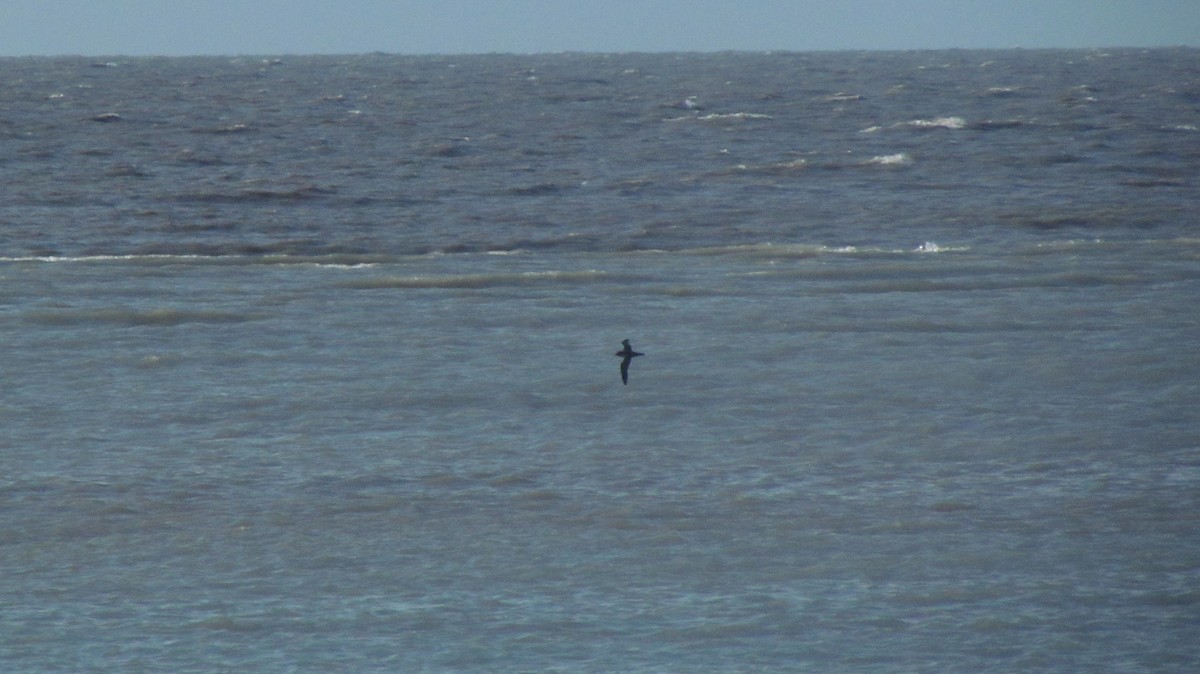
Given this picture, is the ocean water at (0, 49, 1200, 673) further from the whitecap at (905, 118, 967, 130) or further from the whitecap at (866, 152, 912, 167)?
the whitecap at (905, 118, 967, 130)

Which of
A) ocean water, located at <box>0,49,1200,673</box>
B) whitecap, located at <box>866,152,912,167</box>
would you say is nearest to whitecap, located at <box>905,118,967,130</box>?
whitecap, located at <box>866,152,912,167</box>

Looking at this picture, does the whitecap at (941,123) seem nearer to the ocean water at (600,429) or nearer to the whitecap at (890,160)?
the whitecap at (890,160)

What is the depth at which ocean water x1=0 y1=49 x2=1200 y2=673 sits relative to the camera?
7.96 metres

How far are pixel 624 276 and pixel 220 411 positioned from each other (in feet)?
24.3

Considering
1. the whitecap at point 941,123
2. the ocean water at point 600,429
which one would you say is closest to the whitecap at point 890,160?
the ocean water at point 600,429

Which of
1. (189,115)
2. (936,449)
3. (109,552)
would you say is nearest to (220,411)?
(109,552)

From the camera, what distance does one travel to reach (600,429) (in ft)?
38.5

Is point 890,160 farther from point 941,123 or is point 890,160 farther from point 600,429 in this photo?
point 600,429

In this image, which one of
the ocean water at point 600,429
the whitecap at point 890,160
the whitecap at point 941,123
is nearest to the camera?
the ocean water at point 600,429

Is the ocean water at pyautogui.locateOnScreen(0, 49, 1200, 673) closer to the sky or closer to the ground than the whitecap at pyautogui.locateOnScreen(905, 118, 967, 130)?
closer to the ground

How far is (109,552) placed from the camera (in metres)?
9.08

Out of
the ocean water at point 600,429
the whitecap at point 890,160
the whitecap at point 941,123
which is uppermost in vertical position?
the whitecap at point 941,123

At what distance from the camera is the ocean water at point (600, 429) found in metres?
7.96

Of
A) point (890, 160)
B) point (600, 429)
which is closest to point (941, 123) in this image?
point (890, 160)
